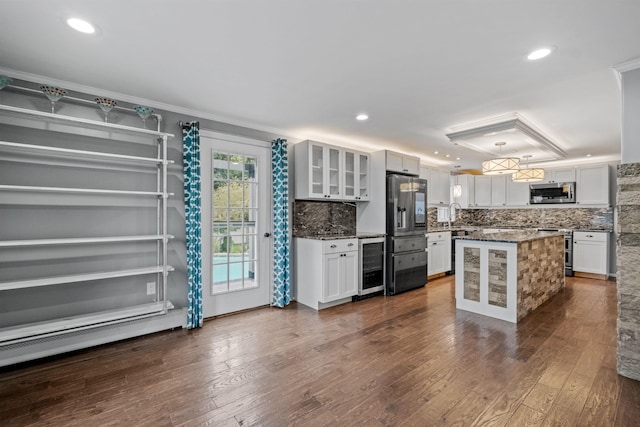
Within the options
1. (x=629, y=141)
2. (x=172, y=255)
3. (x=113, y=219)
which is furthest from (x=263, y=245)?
(x=629, y=141)

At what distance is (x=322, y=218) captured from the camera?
4605 millimetres

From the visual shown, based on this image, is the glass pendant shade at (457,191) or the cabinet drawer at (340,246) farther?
the glass pendant shade at (457,191)

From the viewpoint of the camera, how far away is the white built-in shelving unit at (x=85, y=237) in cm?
239

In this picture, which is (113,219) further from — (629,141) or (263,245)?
(629,141)

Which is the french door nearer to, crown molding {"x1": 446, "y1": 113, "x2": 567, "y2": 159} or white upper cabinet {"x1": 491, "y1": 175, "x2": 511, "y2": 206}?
crown molding {"x1": 446, "y1": 113, "x2": 567, "y2": 159}

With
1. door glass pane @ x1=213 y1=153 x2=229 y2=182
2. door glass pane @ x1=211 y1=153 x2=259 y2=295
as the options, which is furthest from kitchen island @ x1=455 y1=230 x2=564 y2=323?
door glass pane @ x1=213 y1=153 x2=229 y2=182

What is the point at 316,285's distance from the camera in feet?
12.9

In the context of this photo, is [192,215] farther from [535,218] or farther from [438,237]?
[535,218]

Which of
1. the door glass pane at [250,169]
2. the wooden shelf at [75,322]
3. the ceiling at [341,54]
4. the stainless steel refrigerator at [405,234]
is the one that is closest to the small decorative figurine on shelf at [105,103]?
the ceiling at [341,54]

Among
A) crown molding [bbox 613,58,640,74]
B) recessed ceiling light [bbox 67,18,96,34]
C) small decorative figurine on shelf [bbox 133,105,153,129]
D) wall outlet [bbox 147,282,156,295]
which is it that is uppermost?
recessed ceiling light [bbox 67,18,96,34]

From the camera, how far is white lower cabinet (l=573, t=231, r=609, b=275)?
5.64 m

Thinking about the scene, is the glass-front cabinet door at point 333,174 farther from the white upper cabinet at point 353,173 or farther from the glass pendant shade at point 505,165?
the glass pendant shade at point 505,165

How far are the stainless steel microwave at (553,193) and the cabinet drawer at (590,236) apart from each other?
2.23ft

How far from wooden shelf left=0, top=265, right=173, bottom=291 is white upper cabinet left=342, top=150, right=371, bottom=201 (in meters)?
2.68
